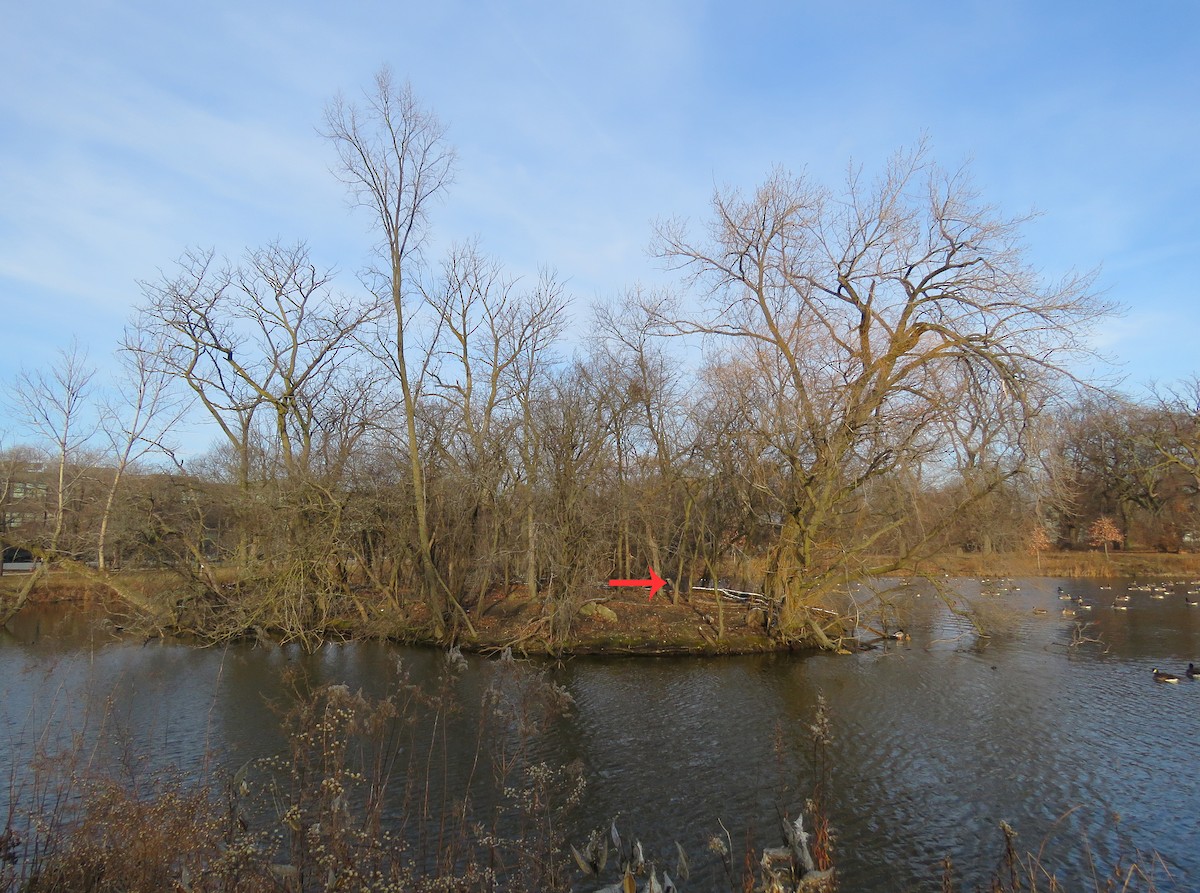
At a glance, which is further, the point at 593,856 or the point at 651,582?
the point at 651,582

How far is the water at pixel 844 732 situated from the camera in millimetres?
8227

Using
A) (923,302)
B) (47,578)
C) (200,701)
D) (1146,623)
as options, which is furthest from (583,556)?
(47,578)

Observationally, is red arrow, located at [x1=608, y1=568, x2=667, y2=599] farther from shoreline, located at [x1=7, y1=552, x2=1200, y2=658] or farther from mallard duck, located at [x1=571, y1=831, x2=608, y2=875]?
mallard duck, located at [x1=571, y1=831, x2=608, y2=875]

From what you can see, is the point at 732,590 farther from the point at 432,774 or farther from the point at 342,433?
the point at 432,774

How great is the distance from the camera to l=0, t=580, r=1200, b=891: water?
324 inches

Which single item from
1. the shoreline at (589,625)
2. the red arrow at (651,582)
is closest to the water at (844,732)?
the shoreline at (589,625)

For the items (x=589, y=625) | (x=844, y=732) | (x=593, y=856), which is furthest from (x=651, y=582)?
(x=593, y=856)

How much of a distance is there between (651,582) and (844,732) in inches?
527

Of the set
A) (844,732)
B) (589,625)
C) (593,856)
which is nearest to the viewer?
(593,856)

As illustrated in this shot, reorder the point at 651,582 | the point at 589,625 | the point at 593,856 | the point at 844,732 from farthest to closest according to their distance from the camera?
the point at 651,582, the point at 589,625, the point at 844,732, the point at 593,856

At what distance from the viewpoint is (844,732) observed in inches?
478

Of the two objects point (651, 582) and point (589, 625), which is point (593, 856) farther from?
point (651, 582)

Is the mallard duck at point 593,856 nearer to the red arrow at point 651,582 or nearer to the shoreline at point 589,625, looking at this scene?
the shoreline at point 589,625

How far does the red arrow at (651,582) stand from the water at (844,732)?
20.0 feet
